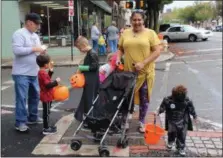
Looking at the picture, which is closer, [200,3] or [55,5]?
[55,5]

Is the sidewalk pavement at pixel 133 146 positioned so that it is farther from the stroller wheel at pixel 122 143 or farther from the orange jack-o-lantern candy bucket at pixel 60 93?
the orange jack-o-lantern candy bucket at pixel 60 93

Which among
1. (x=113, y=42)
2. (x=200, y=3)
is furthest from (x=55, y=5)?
(x=200, y=3)

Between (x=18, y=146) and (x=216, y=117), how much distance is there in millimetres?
4094

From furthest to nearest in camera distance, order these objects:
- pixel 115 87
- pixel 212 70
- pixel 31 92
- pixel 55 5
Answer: pixel 55 5
pixel 212 70
pixel 31 92
pixel 115 87

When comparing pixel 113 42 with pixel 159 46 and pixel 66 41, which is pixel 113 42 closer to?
pixel 66 41

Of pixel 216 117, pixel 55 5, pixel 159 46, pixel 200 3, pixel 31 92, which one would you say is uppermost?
pixel 200 3

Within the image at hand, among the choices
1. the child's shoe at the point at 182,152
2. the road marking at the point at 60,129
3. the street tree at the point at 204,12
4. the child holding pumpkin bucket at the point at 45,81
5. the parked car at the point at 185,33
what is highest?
the street tree at the point at 204,12

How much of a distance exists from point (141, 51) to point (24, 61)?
174 cm

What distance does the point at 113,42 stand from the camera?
66.2 ft

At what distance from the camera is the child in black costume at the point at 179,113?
198 inches

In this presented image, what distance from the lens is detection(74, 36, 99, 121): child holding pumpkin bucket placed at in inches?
214

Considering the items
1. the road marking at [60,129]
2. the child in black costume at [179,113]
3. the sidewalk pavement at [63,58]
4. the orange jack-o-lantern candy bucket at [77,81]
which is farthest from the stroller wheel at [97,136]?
the sidewalk pavement at [63,58]

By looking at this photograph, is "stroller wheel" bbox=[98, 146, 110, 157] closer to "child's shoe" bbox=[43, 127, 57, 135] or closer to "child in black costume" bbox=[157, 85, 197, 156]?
"child in black costume" bbox=[157, 85, 197, 156]

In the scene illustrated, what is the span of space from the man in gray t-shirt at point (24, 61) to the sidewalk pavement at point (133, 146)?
0.60 meters
